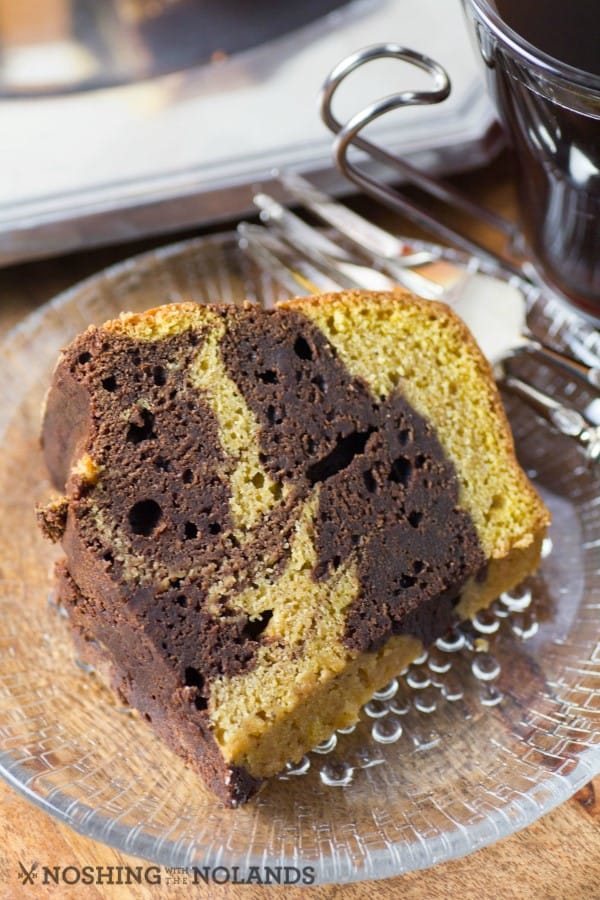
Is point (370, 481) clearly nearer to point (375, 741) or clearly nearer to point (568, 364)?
point (375, 741)

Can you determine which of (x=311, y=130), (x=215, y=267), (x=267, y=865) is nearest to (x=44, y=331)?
(x=215, y=267)

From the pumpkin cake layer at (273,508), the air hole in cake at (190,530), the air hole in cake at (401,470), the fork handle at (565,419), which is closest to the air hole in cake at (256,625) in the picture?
the pumpkin cake layer at (273,508)

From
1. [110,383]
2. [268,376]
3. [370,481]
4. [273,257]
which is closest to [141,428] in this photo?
[110,383]

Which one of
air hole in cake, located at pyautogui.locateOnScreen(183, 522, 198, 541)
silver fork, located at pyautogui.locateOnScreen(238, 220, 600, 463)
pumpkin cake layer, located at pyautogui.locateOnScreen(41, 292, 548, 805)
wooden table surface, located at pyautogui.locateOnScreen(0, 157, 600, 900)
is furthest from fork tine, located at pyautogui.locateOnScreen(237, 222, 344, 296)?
wooden table surface, located at pyautogui.locateOnScreen(0, 157, 600, 900)

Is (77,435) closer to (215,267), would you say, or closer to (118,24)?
(215,267)

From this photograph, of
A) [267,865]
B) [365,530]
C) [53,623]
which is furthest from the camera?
[53,623]

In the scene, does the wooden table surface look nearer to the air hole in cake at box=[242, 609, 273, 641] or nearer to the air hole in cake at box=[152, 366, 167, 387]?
the air hole in cake at box=[242, 609, 273, 641]

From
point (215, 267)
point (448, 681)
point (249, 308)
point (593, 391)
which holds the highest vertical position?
point (249, 308)
